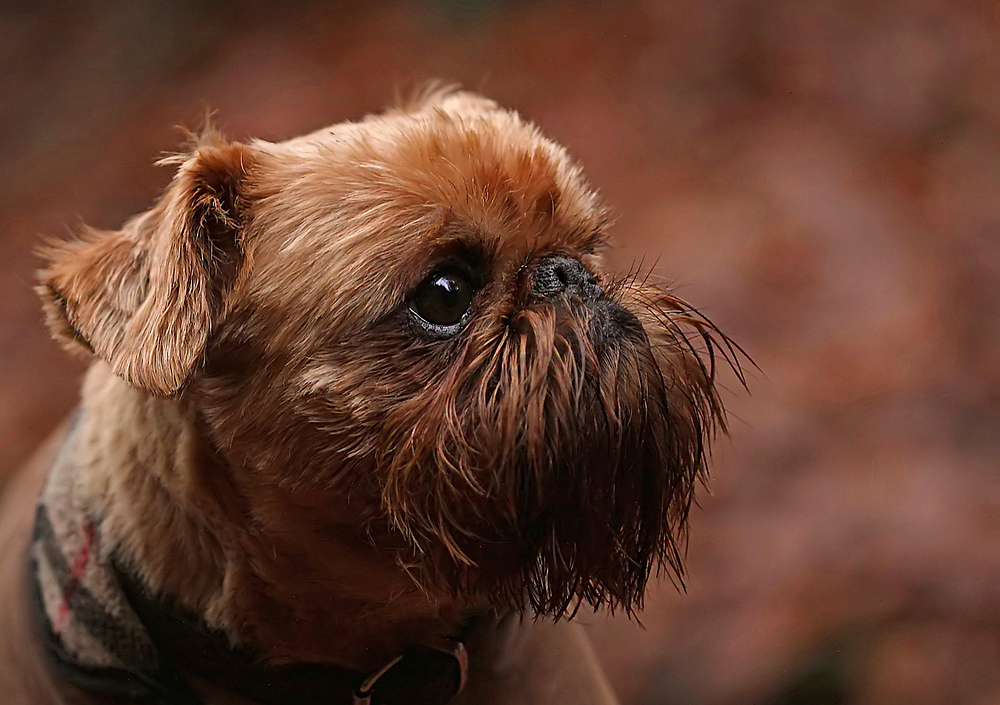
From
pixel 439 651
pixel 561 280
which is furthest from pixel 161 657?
pixel 561 280

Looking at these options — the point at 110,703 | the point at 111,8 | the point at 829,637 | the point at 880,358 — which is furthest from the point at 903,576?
the point at 111,8

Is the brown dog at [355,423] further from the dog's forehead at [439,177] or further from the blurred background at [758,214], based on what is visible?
the blurred background at [758,214]

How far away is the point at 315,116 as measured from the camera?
198 inches

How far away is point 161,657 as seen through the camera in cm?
196

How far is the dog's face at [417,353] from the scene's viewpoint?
174cm

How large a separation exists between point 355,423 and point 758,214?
9.86 feet

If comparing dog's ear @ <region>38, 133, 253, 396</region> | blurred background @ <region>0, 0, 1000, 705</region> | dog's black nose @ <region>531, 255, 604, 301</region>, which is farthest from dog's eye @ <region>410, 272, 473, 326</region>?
blurred background @ <region>0, 0, 1000, 705</region>

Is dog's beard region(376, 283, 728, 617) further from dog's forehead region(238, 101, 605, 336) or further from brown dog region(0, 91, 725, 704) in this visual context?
dog's forehead region(238, 101, 605, 336)

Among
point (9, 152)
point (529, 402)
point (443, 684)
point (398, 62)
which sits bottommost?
point (443, 684)

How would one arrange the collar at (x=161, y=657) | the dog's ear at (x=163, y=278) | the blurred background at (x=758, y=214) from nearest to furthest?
the dog's ear at (x=163, y=278) < the collar at (x=161, y=657) < the blurred background at (x=758, y=214)

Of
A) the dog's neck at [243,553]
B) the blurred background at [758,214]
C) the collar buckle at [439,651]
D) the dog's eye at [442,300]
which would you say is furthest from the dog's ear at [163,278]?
the blurred background at [758,214]

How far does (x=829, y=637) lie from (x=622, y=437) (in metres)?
1.86

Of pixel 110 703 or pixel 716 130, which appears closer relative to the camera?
pixel 110 703

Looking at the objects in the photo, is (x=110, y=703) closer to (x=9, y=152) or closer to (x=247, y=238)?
(x=247, y=238)
